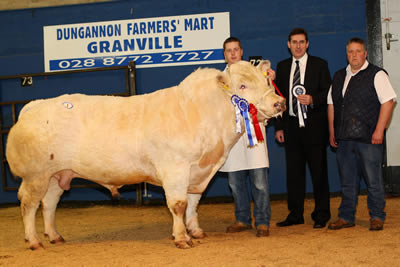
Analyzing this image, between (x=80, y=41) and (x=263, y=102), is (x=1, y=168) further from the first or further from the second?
(x=263, y=102)

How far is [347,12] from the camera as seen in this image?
718 centimetres

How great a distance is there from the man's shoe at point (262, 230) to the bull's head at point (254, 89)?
115 centimetres

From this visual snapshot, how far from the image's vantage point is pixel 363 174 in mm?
4734

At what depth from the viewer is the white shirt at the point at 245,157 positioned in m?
4.64

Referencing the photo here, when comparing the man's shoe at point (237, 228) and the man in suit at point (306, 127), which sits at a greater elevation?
the man in suit at point (306, 127)

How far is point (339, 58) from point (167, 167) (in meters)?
4.27

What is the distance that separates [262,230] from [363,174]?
4.01 feet

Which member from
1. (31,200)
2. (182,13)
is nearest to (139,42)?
(182,13)

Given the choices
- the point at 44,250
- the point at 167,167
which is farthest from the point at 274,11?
the point at 44,250

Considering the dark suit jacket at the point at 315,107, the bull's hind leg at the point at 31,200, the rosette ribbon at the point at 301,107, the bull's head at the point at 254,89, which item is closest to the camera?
the bull's head at the point at 254,89

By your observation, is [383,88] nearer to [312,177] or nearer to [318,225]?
[312,177]

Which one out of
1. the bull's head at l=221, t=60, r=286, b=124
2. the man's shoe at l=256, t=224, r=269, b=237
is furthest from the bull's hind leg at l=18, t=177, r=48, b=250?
the man's shoe at l=256, t=224, r=269, b=237

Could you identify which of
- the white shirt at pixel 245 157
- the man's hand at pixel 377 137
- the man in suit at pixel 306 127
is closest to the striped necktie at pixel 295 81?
the man in suit at pixel 306 127

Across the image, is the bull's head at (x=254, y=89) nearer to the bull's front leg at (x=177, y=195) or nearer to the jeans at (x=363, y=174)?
the bull's front leg at (x=177, y=195)
